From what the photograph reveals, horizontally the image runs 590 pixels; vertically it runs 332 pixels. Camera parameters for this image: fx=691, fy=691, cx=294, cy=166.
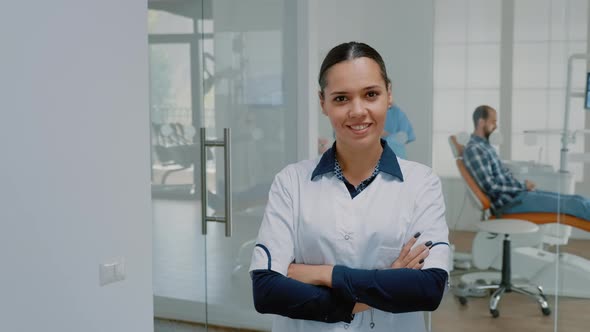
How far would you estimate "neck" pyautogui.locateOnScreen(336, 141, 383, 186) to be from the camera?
64.3 inches

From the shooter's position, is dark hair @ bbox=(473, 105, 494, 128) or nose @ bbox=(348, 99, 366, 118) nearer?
nose @ bbox=(348, 99, 366, 118)

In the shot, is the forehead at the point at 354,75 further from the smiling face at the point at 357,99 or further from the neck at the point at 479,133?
the neck at the point at 479,133

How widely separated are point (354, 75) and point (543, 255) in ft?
8.11

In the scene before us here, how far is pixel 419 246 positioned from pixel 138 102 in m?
1.60

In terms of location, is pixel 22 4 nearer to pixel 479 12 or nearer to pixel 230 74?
pixel 230 74

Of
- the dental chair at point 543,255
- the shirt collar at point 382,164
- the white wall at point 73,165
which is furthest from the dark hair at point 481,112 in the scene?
the shirt collar at point 382,164

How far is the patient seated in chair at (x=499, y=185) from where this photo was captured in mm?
3561

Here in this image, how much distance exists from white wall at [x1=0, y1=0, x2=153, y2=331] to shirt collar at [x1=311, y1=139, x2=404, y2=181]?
118cm

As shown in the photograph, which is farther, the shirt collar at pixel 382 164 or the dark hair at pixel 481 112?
the dark hair at pixel 481 112

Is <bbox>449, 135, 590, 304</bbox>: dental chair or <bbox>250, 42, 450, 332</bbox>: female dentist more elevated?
<bbox>250, 42, 450, 332</bbox>: female dentist

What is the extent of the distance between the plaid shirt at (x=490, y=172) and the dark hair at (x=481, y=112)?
96 millimetres

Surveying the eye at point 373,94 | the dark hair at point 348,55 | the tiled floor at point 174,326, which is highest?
the dark hair at point 348,55

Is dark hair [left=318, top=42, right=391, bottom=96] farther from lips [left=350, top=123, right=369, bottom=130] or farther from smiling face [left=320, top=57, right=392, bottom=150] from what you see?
lips [left=350, top=123, right=369, bottom=130]

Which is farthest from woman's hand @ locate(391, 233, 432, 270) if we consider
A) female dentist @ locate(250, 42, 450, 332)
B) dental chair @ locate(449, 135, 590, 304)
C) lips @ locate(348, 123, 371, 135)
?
dental chair @ locate(449, 135, 590, 304)
